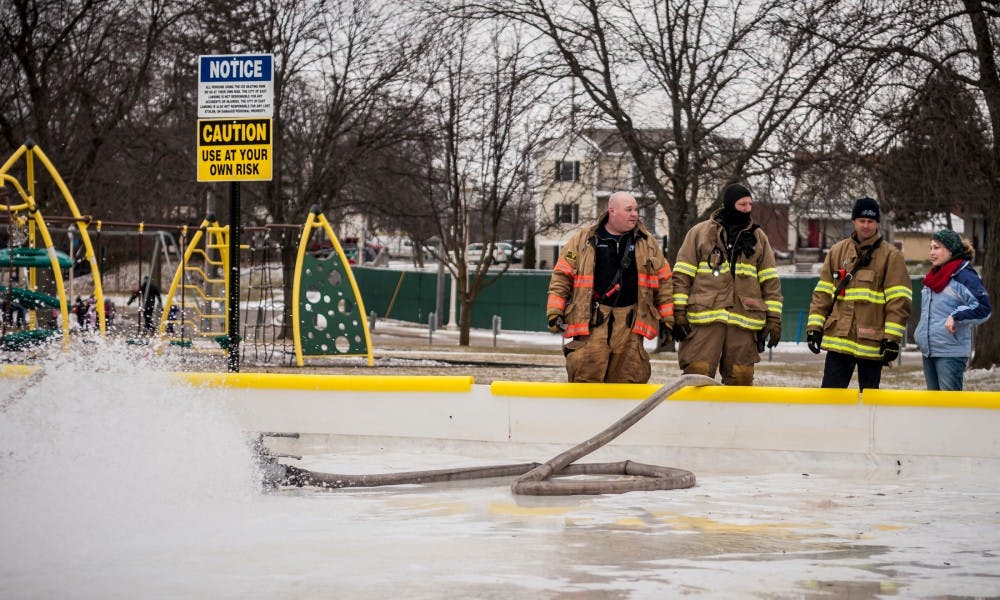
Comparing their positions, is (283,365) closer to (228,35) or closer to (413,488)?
(413,488)

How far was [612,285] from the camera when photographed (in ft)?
27.0

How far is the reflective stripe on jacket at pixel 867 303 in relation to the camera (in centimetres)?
832

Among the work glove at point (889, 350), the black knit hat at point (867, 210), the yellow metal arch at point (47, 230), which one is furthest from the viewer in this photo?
the yellow metal arch at point (47, 230)

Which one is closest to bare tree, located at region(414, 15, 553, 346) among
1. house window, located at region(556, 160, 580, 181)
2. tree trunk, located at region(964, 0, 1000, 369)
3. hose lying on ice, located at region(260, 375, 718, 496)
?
house window, located at region(556, 160, 580, 181)

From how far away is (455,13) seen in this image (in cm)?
2100

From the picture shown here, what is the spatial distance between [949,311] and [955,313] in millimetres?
134

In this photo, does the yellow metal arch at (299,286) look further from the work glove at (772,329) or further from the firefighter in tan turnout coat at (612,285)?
the work glove at (772,329)

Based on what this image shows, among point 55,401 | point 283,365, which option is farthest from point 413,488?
point 283,365

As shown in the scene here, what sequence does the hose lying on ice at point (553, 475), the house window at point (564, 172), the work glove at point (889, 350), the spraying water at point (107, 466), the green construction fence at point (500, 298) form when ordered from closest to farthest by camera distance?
the spraying water at point (107, 466)
the hose lying on ice at point (553, 475)
the work glove at point (889, 350)
the house window at point (564, 172)
the green construction fence at point (500, 298)

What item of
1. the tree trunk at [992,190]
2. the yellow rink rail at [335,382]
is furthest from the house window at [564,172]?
the yellow rink rail at [335,382]

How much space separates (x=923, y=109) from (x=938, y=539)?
40.8 feet

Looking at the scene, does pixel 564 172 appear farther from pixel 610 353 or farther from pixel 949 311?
pixel 610 353

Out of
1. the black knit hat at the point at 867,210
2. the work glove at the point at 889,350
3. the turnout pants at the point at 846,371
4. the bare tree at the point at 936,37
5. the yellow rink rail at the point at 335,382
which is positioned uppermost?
the bare tree at the point at 936,37

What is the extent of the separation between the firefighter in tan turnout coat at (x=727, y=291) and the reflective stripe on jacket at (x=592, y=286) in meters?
0.13
